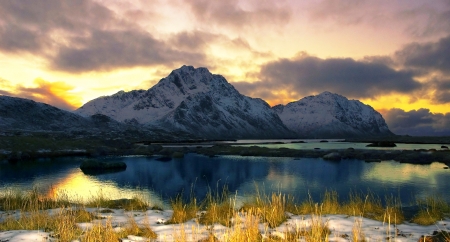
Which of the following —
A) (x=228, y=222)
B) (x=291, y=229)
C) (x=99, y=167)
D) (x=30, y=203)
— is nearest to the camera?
(x=228, y=222)

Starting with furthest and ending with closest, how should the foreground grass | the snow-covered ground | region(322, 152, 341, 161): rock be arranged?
region(322, 152, 341, 161): rock → the snow-covered ground → the foreground grass

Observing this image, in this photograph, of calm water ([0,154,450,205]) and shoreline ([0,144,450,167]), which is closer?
calm water ([0,154,450,205])

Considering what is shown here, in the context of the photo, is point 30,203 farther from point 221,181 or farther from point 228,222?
point 221,181

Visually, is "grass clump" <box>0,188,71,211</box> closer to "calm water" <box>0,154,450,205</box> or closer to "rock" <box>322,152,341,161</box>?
"calm water" <box>0,154,450,205</box>

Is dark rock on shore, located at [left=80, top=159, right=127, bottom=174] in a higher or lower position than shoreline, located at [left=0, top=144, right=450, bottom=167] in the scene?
lower

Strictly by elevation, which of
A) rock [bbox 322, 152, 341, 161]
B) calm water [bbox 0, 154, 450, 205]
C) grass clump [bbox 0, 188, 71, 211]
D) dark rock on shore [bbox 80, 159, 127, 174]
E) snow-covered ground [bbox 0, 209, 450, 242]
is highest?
snow-covered ground [bbox 0, 209, 450, 242]

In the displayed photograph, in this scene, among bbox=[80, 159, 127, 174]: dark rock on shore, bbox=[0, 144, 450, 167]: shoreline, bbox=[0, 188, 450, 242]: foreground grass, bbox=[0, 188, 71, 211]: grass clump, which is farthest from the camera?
bbox=[0, 144, 450, 167]: shoreline

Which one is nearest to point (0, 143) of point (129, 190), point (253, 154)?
point (129, 190)

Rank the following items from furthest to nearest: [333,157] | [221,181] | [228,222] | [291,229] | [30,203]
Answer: [333,157] < [221,181] < [30,203] < [291,229] < [228,222]

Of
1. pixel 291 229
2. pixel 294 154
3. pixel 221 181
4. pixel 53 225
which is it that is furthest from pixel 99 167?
pixel 291 229

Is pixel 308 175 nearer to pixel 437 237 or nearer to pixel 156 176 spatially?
pixel 156 176

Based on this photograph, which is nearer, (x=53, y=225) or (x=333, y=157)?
(x=53, y=225)

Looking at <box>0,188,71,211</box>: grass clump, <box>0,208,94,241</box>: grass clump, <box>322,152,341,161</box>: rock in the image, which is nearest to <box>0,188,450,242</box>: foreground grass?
<box>0,208,94,241</box>: grass clump

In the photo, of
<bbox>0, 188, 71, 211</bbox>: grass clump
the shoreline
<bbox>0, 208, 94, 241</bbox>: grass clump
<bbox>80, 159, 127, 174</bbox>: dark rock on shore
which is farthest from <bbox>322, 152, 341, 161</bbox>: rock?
<bbox>0, 208, 94, 241</bbox>: grass clump
